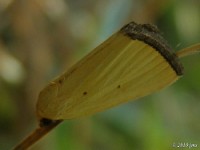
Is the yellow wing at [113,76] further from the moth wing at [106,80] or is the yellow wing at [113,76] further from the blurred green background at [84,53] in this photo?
the blurred green background at [84,53]

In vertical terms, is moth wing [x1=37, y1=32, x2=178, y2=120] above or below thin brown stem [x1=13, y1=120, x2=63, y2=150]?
above

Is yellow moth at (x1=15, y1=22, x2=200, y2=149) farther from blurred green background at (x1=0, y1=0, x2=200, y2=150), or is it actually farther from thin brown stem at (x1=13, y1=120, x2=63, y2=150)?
blurred green background at (x1=0, y1=0, x2=200, y2=150)

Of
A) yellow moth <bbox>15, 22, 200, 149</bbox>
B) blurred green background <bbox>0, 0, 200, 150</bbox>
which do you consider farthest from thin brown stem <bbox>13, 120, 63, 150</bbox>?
blurred green background <bbox>0, 0, 200, 150</bbox>

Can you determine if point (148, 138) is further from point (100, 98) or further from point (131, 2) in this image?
point (100, 98)

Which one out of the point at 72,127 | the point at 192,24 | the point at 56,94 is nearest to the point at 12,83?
the point at 72,127

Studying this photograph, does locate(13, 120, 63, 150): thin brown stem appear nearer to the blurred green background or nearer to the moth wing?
the moth wing

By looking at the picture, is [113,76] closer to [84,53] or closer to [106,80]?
[106,80]

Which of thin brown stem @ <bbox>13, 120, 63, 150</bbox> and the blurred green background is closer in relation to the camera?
thin brown stem @ <bbox>13, 120, 63, 150</bbox>
